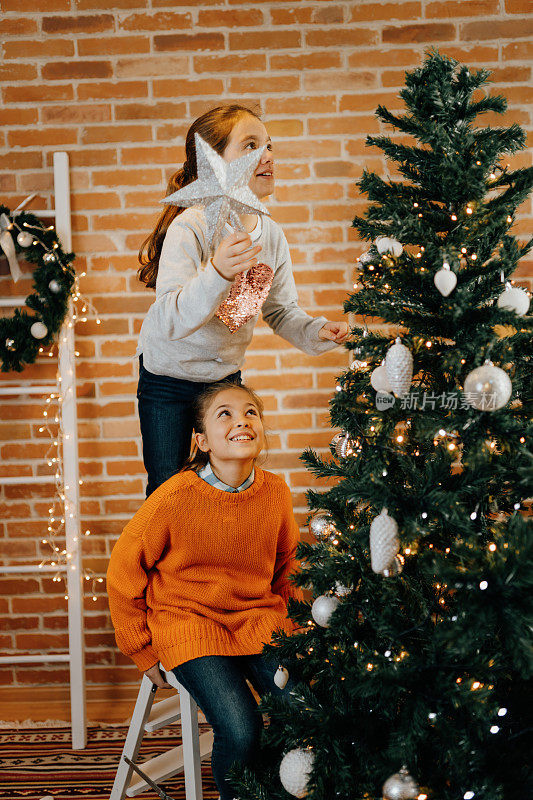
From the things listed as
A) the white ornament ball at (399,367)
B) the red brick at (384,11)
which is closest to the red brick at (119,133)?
the red brick at (384,11)

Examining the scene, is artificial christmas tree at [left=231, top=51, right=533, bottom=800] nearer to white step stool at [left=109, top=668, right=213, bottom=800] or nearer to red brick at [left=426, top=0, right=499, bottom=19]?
white step stool at [left=109, top=668, right=213, bottom=800]

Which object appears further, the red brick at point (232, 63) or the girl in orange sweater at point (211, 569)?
the red brick at point (232, 63)

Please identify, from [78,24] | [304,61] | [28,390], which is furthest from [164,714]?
[78,24]

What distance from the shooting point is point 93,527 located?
2.24m

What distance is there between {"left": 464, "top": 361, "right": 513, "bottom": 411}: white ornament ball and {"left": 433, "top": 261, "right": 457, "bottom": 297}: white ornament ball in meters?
0.13

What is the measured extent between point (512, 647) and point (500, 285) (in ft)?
1.78

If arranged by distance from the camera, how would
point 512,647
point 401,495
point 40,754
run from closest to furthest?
point 512,647 → point 401,495 → point 40,754

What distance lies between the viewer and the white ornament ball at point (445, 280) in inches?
39.2

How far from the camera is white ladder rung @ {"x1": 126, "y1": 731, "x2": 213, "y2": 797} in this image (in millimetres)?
1663

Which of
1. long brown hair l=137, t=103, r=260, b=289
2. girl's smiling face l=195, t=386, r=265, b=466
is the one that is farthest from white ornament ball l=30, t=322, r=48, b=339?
girl's smiling face l=195, t=386, r=265, b=466

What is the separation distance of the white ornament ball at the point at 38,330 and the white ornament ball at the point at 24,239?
246 millimetres

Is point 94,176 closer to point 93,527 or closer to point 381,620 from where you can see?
point 93,527

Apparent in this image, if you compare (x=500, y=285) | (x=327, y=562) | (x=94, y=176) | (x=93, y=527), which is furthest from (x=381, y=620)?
(x=94, y=176)

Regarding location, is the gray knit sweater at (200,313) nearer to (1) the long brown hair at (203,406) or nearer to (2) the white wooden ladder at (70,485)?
(1) the long brown hair at (203,406)
